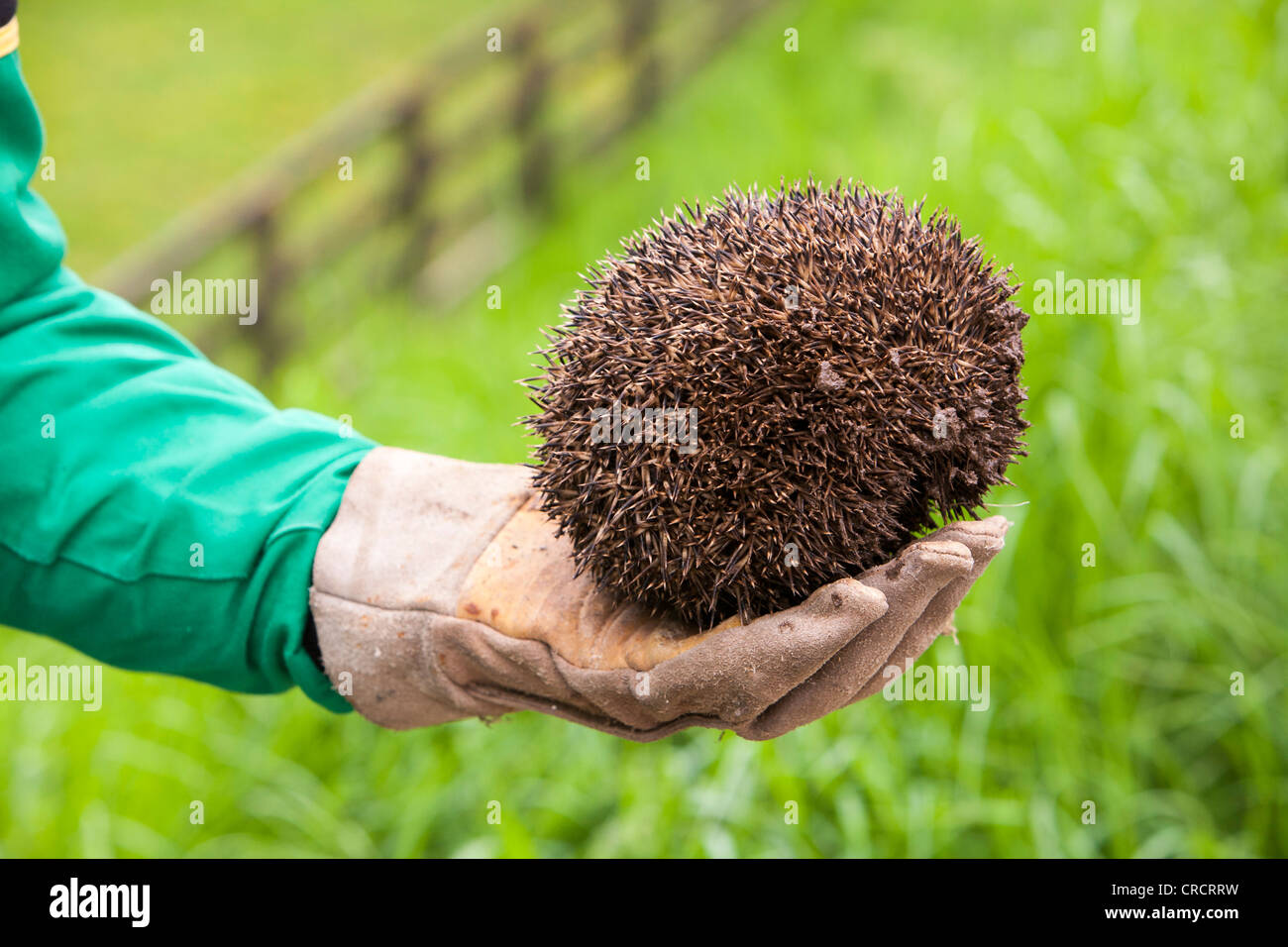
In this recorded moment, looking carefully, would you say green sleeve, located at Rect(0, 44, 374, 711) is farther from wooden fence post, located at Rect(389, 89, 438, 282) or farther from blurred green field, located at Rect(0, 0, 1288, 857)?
wooden fence post, located at Rect(389, 89, 438, 282)

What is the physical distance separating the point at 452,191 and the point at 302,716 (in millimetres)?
6507

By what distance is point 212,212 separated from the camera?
7.62 meters

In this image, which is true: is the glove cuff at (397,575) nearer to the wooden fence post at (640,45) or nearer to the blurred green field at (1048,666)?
the blurred green field at (1048,666)

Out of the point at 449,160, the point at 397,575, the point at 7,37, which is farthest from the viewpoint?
the point at 449,160

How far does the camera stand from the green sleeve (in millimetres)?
2418

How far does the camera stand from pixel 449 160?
8.85 meters

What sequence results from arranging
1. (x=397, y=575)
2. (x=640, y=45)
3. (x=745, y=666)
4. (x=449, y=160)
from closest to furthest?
(x=745, y=666) → (x=397, y=575) → (x=449, y=160) → (x=640, y=45)

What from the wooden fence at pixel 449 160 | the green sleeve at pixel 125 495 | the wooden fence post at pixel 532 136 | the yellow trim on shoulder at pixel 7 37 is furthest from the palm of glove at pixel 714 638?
the wooden fence post at pixel 532 136

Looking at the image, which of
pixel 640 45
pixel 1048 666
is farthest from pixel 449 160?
pixel 1048 666

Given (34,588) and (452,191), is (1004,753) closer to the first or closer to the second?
(34,588)

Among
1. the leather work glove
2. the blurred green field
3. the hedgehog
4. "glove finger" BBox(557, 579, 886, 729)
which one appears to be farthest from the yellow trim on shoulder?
the blurred green field

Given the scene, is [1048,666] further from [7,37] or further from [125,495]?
[7,37]

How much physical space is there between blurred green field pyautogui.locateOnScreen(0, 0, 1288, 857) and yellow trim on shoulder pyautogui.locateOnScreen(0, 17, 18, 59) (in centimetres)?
274

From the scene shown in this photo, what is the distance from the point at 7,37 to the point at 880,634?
217 cm
